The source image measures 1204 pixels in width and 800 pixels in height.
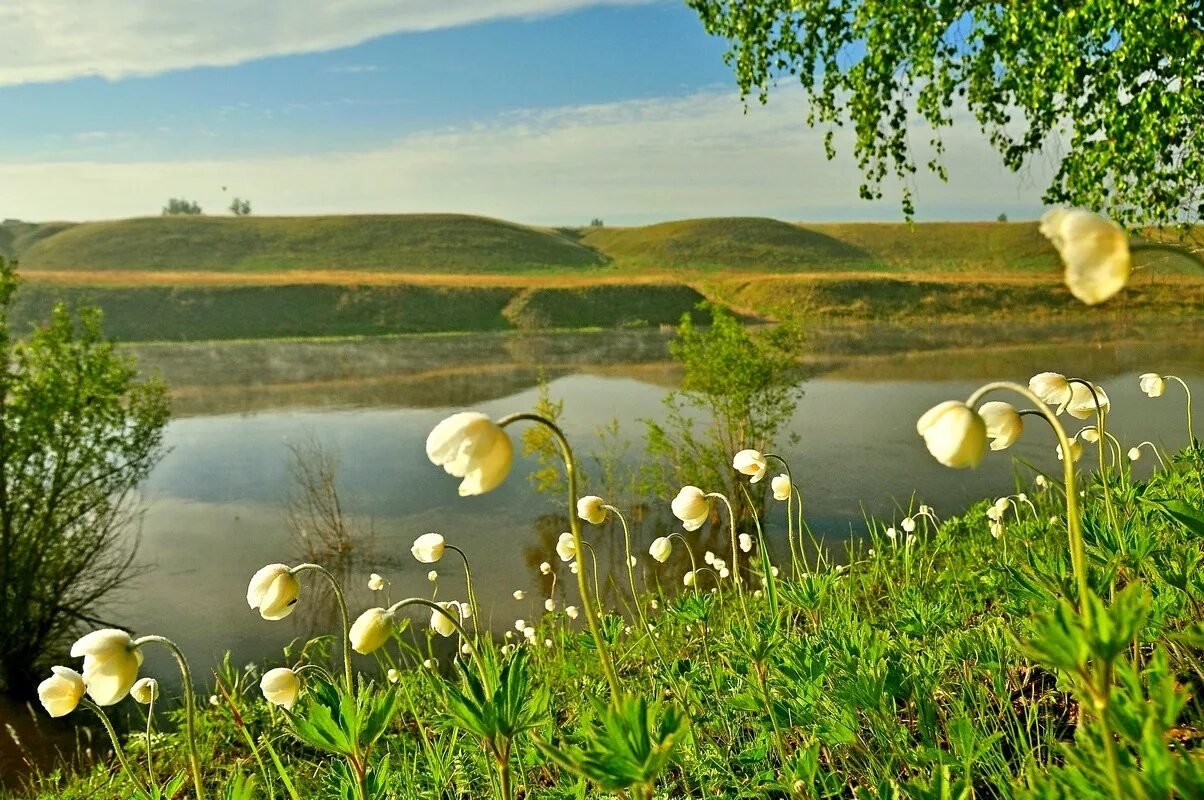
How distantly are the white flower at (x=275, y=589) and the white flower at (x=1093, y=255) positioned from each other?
1422mm

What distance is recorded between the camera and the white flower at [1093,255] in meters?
0.92

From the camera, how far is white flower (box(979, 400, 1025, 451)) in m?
1.45

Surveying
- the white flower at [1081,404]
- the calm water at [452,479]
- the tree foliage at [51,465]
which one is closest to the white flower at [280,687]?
the white flower at [1081,404]

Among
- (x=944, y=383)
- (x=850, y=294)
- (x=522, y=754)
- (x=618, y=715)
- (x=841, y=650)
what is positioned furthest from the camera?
(x=850, y=294)

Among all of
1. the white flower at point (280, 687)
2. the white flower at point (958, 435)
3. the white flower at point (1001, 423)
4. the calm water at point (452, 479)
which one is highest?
the white flower at point (958, 435)

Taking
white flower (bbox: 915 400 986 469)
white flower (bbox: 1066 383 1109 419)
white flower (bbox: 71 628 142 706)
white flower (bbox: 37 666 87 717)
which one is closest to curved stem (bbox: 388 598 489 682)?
white flower (bbox: 71 628 142 706)

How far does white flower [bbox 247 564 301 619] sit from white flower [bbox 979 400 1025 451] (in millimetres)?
1304

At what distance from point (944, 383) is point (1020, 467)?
306 inches

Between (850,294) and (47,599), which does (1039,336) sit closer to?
(850,294)

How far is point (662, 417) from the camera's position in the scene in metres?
15.6

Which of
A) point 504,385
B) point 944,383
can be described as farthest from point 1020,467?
point 504,385

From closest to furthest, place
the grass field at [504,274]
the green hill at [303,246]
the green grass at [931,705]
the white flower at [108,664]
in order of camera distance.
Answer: the green grass at [931,705], the white flower at [108,664], the grass field at [504,274], the green hill at [303,246]

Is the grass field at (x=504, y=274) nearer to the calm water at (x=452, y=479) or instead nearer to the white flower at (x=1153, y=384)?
the calm water at (x=452, y=479)

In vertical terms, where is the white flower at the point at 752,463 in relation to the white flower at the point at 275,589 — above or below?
above
